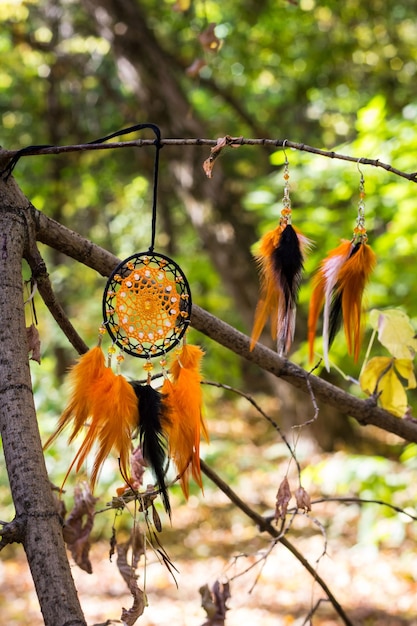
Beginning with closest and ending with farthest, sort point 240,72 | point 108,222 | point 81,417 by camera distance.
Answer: point 81,417 < point 240,72 < point 108,222

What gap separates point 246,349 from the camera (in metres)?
1.14

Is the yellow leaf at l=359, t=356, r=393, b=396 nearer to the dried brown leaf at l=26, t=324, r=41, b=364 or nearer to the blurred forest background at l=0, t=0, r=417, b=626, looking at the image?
the blurred forest background at l=0, t=0, r=417, b=626

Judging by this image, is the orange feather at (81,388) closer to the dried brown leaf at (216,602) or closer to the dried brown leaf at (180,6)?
the dried brown leaf at (216,602)

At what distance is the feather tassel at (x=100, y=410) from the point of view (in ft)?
2.92

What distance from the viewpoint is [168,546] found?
436 cm

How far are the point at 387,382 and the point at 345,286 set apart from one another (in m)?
0.37

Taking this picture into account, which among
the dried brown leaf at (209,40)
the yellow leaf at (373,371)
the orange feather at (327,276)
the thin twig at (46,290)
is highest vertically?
the dried brown leaf at (209,40)

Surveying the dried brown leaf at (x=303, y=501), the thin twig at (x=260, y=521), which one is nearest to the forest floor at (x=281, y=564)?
the thin twig at (x=260, y=521)

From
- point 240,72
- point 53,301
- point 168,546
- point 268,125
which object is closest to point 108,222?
point 268,125

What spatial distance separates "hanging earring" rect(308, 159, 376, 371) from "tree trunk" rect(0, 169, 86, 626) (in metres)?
0.44

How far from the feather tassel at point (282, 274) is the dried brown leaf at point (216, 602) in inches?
19.0

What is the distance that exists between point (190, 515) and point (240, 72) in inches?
140

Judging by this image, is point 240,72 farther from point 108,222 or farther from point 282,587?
point 282,587

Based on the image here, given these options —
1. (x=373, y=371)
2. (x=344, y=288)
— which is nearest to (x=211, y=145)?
(x=344, y=288)
